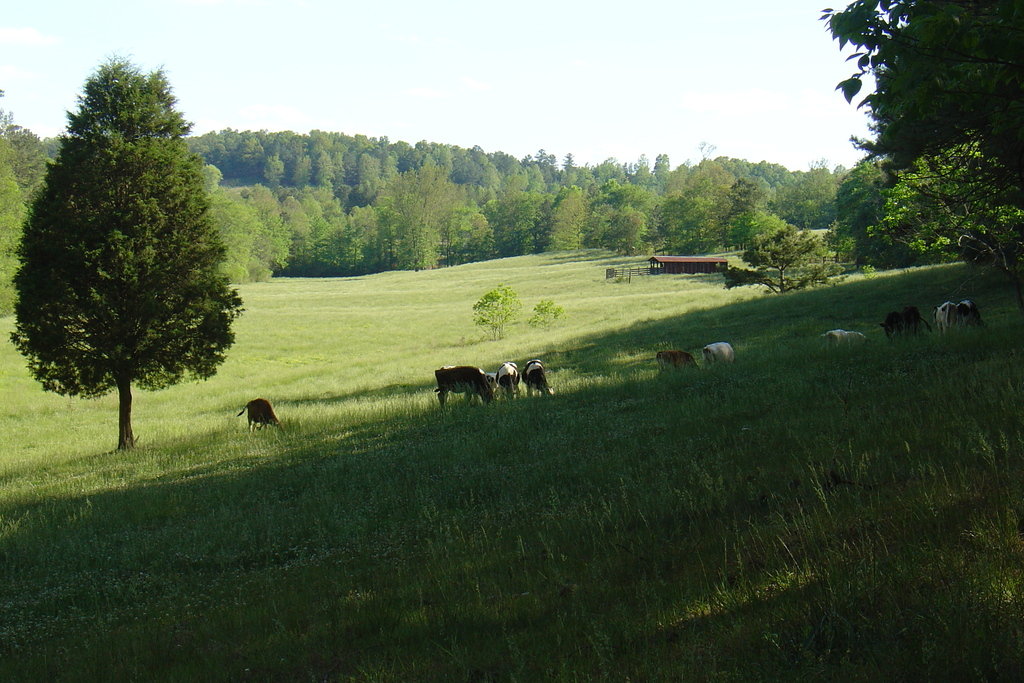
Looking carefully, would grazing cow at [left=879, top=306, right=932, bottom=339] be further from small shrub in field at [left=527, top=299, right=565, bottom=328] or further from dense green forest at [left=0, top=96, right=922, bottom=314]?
dense green forest at [left=0, top=96, right=922, bottom=314]

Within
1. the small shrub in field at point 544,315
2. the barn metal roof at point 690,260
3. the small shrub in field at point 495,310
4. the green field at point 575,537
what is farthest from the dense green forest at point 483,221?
the green field at point 575,537

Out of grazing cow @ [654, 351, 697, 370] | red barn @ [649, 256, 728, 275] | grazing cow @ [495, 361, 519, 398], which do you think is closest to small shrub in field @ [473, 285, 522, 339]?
grazing cow @ [495, 361, 519, 398]

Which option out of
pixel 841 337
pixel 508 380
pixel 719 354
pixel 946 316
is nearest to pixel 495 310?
pixel 508 380

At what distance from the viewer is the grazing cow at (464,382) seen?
19422 millimetres

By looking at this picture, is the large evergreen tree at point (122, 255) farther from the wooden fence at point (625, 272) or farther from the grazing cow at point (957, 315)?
the wooden fence at point (625, 272)

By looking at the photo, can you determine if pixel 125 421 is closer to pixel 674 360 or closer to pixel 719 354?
pixel 674 360

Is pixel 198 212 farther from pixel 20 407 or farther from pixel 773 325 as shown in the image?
pixel 773 325

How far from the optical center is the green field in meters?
3.92

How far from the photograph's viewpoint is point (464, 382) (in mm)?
19812

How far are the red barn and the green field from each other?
69377mm

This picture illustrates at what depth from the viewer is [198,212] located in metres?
18.8

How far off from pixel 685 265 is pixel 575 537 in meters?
83.2

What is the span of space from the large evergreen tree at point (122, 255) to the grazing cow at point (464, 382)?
5755mm

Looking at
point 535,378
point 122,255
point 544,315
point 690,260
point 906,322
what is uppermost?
point 122,255
